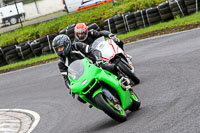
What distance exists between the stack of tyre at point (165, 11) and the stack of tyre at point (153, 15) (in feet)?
0.66

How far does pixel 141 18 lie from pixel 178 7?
1761 mm

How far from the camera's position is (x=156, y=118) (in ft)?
22.6

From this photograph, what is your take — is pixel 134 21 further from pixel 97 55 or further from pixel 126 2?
pixel 97 55

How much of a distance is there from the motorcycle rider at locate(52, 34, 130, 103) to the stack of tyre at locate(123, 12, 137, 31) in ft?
38.6

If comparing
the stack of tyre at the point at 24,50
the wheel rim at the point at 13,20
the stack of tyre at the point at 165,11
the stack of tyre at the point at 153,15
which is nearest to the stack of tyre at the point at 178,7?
the stack of tyre at the point at 165,11

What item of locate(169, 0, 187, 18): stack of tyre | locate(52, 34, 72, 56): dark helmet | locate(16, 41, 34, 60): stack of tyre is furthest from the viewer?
locate(16, 41, 34, 60): stack of tyre

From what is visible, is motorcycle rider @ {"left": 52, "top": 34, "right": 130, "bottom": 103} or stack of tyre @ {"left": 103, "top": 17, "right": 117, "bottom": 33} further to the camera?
stack of tyre @ {"left": 103, "top": 17, "right": 117, "bottom": 33}

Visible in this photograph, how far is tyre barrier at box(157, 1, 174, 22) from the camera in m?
19.7

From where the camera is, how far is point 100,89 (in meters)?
7.25

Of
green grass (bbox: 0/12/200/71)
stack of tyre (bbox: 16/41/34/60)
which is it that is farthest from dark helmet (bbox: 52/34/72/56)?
stack of tyre (bbox: 16/41/34/60)

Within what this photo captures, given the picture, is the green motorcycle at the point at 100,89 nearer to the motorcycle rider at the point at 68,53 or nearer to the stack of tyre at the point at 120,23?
the motorcycle rider at the point at 68,53

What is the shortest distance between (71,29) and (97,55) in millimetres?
12409

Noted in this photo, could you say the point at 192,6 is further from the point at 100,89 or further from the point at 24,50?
the point at 100,89

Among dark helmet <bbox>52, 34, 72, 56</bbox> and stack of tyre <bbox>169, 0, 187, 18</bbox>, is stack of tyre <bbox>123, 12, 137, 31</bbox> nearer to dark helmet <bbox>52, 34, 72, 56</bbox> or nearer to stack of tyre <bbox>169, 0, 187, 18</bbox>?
stack of tyre <bbox>169, 0, 187, 18</bbox>
